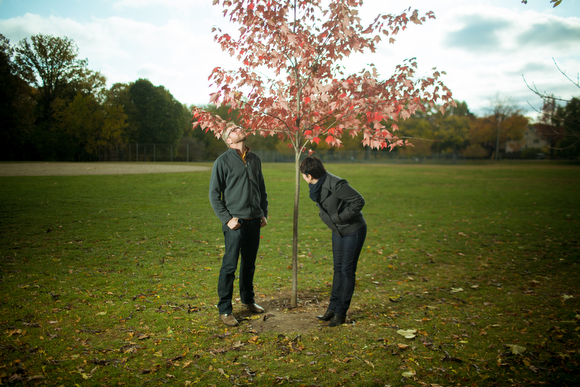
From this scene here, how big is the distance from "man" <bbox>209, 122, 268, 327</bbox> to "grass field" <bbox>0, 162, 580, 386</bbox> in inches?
23.3

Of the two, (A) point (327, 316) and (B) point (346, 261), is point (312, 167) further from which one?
(A) point (327, 316)

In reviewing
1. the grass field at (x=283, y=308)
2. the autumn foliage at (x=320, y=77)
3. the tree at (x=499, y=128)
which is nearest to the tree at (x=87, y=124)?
the grass field at (x=283, y=308)

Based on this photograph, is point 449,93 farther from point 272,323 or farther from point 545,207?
point 545,207

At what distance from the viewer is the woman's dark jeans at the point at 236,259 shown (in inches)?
155

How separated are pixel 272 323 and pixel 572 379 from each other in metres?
2.90

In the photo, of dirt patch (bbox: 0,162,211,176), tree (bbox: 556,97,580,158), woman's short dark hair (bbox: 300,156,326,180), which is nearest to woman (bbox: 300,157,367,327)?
woman's short dark hair (bbox: 300,156,326,180)

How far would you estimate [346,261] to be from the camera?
3936 mm

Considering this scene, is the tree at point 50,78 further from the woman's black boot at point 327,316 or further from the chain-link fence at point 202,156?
the woman's black boot at point 327,316

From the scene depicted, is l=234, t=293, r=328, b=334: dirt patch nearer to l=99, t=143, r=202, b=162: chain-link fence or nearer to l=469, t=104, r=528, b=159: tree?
l=99, t=143, r=202, b=162: chain-link fence

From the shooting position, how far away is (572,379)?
3.11m

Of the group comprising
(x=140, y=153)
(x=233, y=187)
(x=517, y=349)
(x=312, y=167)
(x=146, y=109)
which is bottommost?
(x=517, y=349)

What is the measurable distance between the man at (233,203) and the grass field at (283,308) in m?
0.59

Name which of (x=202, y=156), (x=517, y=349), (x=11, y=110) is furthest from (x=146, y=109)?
(x=517, y=349)

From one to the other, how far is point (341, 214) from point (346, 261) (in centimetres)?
55
